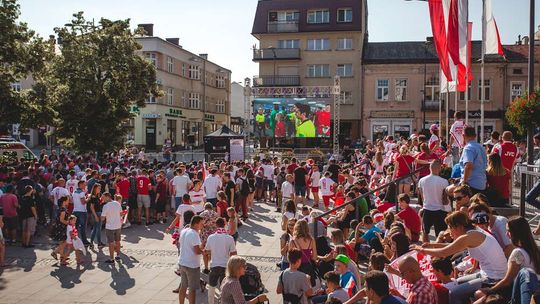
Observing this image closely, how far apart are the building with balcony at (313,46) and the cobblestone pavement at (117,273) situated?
111 feet

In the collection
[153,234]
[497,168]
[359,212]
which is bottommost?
[153,234]

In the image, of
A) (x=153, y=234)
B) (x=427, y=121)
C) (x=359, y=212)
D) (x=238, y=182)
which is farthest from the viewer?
(x=427, y=121)

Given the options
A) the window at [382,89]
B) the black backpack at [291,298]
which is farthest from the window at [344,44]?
the black backpack at [291,298]

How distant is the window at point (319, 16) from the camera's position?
4847 cm

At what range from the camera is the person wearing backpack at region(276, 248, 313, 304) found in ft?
22.7

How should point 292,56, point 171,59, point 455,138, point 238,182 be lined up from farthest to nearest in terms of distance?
1. point 171,59
2. point 292,56
3. point 238,182
4. point 455,138

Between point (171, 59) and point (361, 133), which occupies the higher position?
point (171, 59)

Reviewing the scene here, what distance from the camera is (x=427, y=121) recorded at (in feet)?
146

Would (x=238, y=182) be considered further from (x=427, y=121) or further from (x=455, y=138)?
(x=427, y=121)

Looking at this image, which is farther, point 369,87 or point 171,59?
point 171,59

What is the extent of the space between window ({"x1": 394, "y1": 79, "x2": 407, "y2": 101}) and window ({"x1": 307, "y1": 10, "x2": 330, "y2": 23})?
30.9ft

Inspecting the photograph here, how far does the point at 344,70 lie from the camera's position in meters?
48.0

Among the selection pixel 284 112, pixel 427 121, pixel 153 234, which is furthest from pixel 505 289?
pixel 427 121

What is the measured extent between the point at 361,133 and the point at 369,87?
14.2 feet
